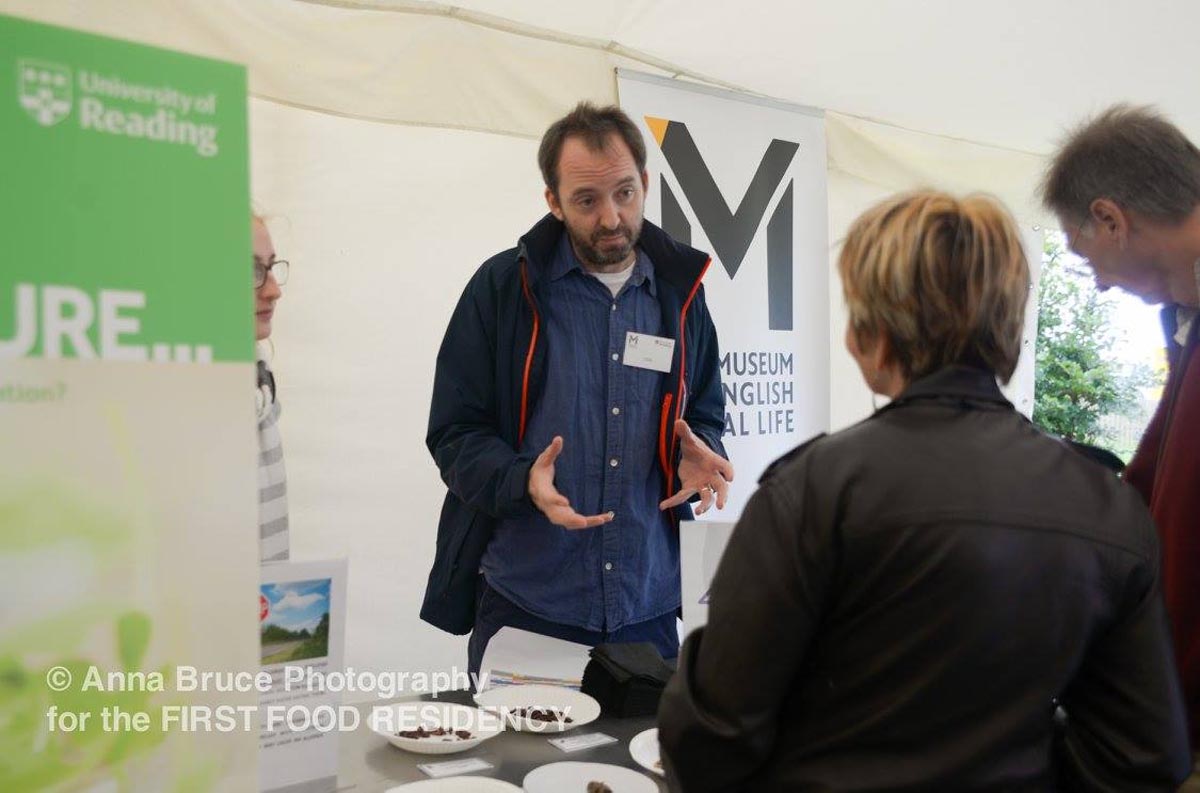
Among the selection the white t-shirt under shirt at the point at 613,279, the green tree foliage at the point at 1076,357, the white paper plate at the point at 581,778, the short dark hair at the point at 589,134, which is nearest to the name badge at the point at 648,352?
the white t-shirt under shirt at the point at 613,279

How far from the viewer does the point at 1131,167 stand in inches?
59.7

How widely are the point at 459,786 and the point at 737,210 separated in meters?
2.57

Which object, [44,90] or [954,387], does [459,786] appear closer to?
[954,387]

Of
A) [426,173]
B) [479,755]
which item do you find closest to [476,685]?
[479,755]

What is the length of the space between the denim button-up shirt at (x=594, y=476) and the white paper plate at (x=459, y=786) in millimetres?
681

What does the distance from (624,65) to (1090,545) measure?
2561 millimetres

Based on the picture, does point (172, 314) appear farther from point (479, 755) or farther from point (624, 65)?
point (624, 65)

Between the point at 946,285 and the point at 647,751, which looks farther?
the point at 647,751

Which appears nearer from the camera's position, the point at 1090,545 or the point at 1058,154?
the point at 1090,545

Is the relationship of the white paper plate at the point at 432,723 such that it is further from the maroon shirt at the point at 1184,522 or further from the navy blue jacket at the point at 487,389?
the maroon shirt at the point at 1184,522

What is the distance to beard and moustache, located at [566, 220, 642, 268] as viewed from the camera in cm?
211

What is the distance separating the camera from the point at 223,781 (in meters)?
0.76

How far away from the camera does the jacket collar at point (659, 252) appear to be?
2160 millimetres

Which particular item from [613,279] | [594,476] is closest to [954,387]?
[594,476]
